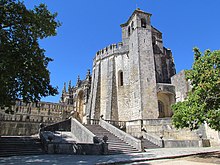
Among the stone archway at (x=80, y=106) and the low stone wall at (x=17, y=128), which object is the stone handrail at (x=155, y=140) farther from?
the stone archway at (x=80, y=106)

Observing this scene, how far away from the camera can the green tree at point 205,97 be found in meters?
8.26

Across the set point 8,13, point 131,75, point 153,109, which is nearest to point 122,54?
point 131,75

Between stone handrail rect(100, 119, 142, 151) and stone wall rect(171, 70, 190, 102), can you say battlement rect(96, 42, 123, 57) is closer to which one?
stone wall rect(171, 70, 190, 102)

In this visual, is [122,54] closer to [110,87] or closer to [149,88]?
[110,87]

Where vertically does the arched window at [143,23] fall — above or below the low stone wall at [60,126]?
above

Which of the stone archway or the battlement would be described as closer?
the battlement

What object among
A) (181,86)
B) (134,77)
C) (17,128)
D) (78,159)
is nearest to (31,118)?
(17,128)

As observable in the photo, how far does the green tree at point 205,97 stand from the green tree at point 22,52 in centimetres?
752

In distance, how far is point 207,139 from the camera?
15234mm

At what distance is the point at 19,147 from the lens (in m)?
10.8

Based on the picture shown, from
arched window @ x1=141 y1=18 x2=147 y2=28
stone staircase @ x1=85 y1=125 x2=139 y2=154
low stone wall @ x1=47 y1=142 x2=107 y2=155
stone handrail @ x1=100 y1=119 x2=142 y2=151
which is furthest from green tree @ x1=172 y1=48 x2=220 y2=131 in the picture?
arched window @ x1=141 y1=18 x2=147 y2=28

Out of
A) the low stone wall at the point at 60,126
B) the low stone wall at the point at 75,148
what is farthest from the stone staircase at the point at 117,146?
the low stone wall at the point at 60,126

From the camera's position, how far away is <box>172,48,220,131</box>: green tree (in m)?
8.26

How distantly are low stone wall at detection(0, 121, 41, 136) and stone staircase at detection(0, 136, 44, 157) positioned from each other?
470 inches
